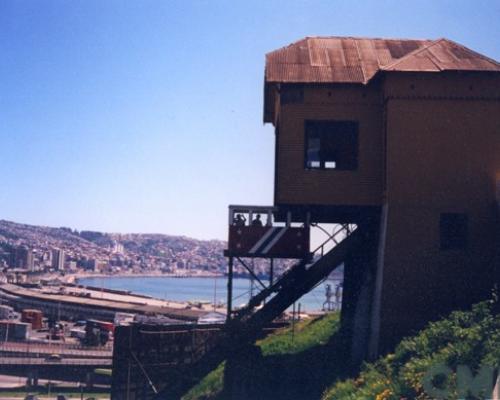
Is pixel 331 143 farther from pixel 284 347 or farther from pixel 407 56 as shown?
pixel 284 347

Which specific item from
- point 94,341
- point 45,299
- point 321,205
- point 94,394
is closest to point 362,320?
point 321,205

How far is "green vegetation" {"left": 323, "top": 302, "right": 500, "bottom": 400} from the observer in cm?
978

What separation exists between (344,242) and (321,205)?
54.9 inches

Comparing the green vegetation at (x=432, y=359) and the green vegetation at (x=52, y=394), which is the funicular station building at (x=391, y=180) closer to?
the green vegetation at (x=432, y=359)

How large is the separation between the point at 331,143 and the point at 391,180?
2389mm

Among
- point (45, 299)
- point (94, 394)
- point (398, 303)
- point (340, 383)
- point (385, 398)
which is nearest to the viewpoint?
point (385, 398)

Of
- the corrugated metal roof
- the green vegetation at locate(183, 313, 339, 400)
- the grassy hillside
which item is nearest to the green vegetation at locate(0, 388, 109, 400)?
the green vegetation at locate(183, 313, 339, 400)

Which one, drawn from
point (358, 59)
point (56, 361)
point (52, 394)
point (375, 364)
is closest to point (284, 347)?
point (375, 364)

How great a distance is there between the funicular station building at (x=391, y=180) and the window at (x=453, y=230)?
28 mm

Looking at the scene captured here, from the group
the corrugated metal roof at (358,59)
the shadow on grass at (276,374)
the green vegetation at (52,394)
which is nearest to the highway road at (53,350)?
the green vegetation at (52,394)

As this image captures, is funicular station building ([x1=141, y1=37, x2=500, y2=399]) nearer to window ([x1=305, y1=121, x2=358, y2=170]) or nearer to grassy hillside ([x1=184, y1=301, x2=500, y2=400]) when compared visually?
window ([x1=305, y1=121, x2=358, y2=170])

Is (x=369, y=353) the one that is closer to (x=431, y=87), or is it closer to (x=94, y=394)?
(x=431, y=87)

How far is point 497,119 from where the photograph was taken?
16.3 meters

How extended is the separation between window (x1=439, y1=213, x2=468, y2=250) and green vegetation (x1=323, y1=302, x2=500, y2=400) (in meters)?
2.71
